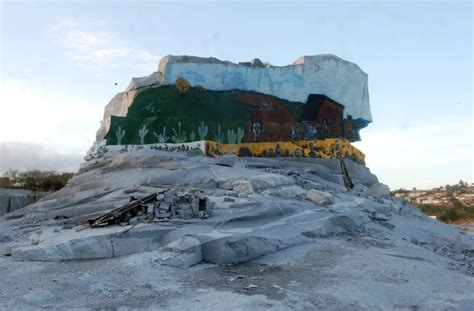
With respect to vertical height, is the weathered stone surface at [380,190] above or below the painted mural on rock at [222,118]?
below

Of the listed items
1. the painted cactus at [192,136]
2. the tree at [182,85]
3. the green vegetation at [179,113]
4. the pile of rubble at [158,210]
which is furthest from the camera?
the tree at [182,85]

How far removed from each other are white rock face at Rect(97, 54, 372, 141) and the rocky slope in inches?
333

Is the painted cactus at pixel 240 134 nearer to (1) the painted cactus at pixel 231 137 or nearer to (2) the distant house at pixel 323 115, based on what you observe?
(1) the painted cactus at pixel 231 137

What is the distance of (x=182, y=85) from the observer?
64.6ft

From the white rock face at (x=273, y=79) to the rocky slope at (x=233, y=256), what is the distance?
27.8 feet

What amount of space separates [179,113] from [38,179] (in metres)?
9.60

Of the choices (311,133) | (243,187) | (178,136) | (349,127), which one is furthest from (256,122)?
(243,187)

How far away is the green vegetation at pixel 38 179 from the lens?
2350 centimetres

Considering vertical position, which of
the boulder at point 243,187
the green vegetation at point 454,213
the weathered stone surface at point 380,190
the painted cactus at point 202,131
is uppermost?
the painted cactus at point 202,131

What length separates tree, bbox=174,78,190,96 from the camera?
773 inches

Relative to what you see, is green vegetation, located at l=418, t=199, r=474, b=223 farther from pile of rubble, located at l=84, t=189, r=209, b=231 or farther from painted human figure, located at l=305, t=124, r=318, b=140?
pile of rubble, located at l=84, t=189, r=209, b=231

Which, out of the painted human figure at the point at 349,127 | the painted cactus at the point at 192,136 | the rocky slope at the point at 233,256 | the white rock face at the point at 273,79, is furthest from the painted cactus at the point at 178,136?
the painted human figure at the point at 349,127

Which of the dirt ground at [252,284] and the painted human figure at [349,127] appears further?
the painted human figure at [349,127]

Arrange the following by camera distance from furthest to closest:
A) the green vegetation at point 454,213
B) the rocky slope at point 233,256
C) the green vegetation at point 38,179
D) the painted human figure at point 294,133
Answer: the green vegetation at point 454,213 < the green vegetation at point 38,179 < the painted human figure at point 294,133 < the rocky slope at point 233,256
